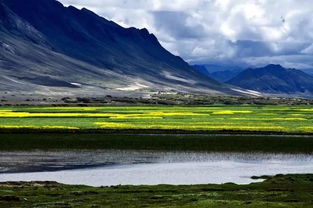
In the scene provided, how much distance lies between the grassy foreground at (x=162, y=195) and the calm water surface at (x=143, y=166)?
4.93m

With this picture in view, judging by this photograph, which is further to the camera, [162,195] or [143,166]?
[143,166]

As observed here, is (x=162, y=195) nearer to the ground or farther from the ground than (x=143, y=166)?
nearer to the ground

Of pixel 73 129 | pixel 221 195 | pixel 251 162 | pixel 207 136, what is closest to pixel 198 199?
pixel 221 195

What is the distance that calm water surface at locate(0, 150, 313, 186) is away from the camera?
1930 inches

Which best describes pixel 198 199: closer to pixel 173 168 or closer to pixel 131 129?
pixel 173 168

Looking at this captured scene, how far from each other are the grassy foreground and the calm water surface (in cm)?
493

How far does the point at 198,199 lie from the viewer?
1451 inches

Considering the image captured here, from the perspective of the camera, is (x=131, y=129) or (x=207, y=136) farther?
(x=131, y=129)

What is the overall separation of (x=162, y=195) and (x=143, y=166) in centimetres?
1779

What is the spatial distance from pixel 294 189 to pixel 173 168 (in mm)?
15674

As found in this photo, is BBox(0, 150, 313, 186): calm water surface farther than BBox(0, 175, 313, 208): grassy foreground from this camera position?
Yes

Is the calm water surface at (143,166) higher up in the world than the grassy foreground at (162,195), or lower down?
higher up

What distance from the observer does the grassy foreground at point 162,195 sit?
3503 centimetres

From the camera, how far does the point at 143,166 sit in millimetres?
56062
